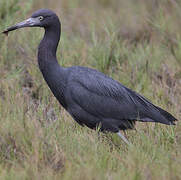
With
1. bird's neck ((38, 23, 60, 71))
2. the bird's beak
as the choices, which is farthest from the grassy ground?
the bird's beak

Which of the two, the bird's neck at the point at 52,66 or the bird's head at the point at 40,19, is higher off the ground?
the bird's head at the point at 40,19

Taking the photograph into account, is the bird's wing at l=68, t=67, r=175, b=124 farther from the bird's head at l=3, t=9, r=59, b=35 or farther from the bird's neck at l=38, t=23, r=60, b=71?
the bird's head at l=3, t=9, r=59, b=35

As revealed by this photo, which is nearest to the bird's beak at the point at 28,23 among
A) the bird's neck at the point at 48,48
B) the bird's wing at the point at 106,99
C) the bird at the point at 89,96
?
the bird at the point at 89,96

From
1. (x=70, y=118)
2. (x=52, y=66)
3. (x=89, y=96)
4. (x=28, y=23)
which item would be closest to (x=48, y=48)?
(x=52, y=66)

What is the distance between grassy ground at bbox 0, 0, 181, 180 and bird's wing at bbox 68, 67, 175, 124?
18 cm

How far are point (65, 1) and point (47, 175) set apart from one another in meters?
6.72

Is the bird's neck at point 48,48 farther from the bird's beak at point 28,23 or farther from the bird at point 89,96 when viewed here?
the bird's beak at point 28,23

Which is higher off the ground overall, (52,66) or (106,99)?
(52,66)

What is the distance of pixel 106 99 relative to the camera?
5.03m

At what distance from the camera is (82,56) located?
658 cm

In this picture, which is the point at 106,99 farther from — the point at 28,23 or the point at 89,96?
the point at 28,23

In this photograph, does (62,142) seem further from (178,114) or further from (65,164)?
(178,114)

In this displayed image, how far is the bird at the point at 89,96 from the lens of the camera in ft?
15.9

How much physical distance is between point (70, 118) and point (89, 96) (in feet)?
1.52
